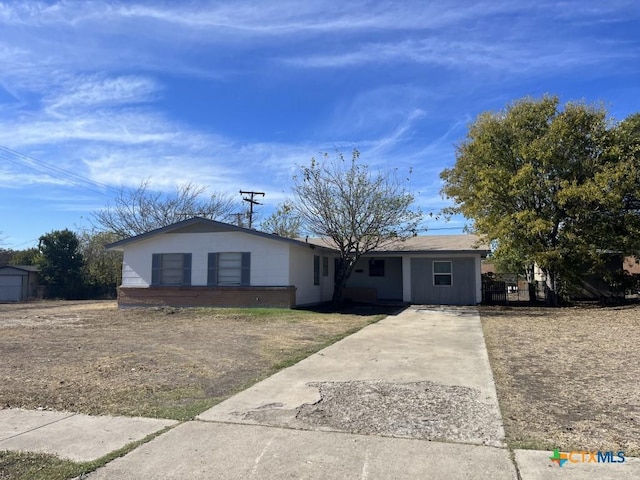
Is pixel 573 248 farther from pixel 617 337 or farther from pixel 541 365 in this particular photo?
pixel 541 365

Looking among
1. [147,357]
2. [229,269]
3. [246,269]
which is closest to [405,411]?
[147,357]

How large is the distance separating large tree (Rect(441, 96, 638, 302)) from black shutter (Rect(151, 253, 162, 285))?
1318cm

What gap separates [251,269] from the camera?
1938 centimetres

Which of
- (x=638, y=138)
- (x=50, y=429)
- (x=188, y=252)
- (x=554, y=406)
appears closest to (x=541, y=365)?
(x=554, y=406)

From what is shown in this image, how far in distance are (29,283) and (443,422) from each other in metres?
33.7

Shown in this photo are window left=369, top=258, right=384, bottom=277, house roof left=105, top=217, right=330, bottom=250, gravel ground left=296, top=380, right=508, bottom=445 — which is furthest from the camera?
window left=369, top=258, right=384, bottom=277

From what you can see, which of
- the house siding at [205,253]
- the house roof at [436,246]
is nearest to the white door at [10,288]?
the house siding at [205,253]

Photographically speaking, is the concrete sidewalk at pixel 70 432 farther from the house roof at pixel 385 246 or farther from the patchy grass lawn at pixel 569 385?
the house roof at pixel 385 246

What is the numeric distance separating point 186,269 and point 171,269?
73 cm

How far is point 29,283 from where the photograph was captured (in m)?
32.6

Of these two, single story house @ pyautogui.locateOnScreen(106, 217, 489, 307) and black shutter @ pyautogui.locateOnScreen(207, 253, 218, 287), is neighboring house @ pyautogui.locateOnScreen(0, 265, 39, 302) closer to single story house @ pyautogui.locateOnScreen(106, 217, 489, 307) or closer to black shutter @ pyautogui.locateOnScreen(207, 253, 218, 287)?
single story house @ pyautogui.locateOnScreen(106, 217, 489, 307)

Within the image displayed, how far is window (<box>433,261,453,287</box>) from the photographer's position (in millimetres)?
22953

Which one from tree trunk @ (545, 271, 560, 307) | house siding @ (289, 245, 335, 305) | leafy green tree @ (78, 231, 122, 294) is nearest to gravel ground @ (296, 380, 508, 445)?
house siding @ (289, 245, 335, 305)

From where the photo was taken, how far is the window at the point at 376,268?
25500mm
